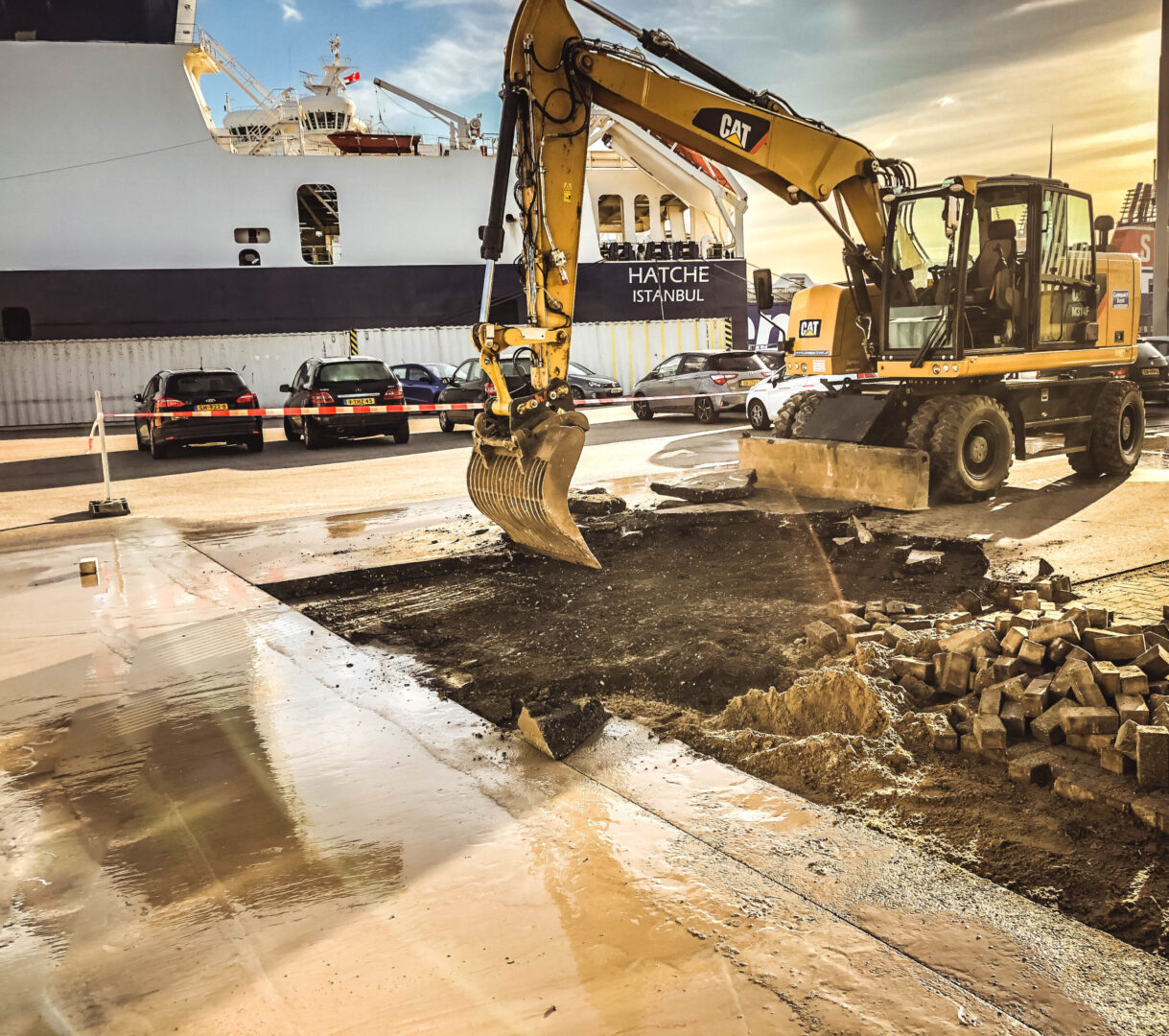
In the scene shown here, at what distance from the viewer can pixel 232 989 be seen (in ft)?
8.64

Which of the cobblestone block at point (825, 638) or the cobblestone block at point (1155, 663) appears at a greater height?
the cobblestone block at point (1155, 663)

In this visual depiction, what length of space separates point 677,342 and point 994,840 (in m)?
28.0

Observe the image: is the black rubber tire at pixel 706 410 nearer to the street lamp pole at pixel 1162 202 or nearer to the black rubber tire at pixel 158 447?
the black rubber tire at pixel 158 447

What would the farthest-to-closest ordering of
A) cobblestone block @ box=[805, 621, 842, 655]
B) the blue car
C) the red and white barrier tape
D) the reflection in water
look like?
the blue car
the red and white barrier tape
cobblestone block @ box=[805, 621, 842, 655]
the reflection in water

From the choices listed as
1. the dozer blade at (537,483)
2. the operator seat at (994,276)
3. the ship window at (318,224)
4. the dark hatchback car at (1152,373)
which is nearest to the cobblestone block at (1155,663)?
the dozer blade at (537,483)

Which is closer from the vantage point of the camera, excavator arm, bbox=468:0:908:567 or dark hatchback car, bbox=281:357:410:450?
excavator arm, bbox=468:0:908:567

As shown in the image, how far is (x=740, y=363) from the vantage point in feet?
64.6

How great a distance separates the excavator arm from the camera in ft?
24.5

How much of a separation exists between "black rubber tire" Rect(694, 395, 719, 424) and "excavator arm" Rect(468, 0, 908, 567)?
10340mm

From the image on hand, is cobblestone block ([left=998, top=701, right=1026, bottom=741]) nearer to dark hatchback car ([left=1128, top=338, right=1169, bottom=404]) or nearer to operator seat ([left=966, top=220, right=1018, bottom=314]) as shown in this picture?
operator seat ([left=966, top=220, right=1018, bottom=314])

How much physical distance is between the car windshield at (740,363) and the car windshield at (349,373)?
6.78m

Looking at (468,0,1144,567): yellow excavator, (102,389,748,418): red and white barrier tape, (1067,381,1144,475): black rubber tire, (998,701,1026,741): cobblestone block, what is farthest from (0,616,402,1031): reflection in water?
(102,389,748,418): red and white barrier tape

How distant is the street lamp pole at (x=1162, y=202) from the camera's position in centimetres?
2528

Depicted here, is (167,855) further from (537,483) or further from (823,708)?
(537,483)
